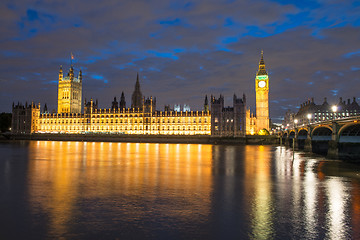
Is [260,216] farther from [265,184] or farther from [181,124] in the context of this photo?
[181,124]

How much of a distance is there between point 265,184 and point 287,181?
8.59 ft

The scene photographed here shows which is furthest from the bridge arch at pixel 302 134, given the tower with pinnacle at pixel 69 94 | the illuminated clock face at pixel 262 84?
the tower with pinnacle at pixel 69 94

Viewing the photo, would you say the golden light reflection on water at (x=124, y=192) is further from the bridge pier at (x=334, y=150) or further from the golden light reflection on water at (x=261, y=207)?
the bridge pier at (x=334, y=150)

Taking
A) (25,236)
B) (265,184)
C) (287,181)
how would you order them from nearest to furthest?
(25,236)
(265,184)
(287,181)

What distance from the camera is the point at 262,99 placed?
138375 millimetres

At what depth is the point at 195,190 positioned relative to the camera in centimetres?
1967

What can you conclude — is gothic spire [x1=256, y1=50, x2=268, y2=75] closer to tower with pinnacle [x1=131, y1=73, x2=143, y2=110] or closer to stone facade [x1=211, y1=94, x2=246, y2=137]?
stone facade [x1=211, y1=94, x2=246, y2=137]

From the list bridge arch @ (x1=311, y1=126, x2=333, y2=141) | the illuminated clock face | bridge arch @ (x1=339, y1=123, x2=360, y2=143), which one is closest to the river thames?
bridge arch @ (x1=339, y1=123, x2=360, y2=143)

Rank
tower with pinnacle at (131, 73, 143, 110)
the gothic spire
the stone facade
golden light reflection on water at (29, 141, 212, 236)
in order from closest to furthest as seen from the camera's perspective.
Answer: golden light reflection on water at (29, 141, 212, 236)
the stone facade
the gothic spire
tower with pinnacle at (131, 73, 143, 110)

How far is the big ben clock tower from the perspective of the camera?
A: 136 m

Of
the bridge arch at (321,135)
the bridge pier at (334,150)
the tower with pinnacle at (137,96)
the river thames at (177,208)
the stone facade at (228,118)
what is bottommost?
the river thames at (177,208)

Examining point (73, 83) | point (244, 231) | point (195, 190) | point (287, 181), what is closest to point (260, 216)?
point (244, 231)

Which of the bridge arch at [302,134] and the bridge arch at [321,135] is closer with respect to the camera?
the bridge arch at [321,135]

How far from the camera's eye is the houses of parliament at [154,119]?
415ft
